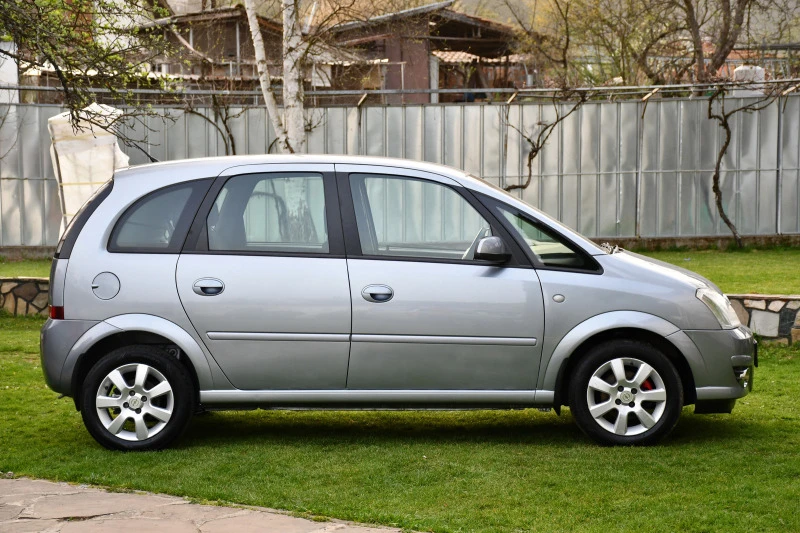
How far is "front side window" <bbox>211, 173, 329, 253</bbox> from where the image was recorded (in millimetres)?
6551

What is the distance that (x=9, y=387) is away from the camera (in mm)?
8930

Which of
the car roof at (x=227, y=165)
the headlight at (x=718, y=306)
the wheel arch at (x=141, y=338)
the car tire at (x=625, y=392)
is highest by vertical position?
the car roof at (x=227, y=165)

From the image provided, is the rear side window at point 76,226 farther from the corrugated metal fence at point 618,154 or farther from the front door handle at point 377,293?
the corrugated metal fence at point 618,154

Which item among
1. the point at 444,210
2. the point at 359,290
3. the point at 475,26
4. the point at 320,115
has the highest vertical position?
the point at 475,26

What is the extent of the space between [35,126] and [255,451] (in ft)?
54.6

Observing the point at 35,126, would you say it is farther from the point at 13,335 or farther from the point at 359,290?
the point at 359,290

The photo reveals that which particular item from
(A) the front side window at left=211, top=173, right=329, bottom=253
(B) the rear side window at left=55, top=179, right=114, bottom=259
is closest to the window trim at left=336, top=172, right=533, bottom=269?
(A) the front side window at left=211, top=173, right=329, bottom=253

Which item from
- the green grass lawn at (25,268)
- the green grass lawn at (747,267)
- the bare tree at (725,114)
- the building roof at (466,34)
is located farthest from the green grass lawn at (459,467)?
the building roof at (466,34)

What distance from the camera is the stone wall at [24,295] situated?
12922 mm

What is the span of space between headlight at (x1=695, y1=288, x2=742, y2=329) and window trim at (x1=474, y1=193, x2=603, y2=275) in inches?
25.4

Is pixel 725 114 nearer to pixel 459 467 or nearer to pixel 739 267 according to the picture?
pixel 739 267

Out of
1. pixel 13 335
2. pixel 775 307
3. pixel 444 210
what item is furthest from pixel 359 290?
pixel 13 335

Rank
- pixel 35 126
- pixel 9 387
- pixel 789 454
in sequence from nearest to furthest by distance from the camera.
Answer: pixel 789 454 → pixel 9 387 → pixel 35 126

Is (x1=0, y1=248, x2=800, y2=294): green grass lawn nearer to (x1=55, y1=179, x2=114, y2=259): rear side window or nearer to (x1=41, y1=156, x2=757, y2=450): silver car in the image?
(x1=41, y1=156, x2=757, y2=450): silver car
